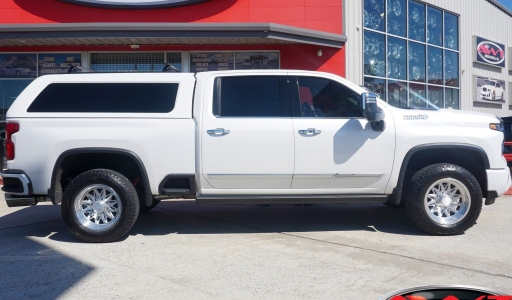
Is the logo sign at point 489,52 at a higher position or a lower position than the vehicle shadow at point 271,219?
higher

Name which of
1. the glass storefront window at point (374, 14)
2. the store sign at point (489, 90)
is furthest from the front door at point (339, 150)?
the store sign at point (489, 90)

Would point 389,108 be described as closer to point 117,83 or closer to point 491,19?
point 117,83

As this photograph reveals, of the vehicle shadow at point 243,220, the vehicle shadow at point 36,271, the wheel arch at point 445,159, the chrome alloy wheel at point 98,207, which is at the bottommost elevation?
the vehicle shadow at point 36,271

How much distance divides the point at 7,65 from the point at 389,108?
1144 cm

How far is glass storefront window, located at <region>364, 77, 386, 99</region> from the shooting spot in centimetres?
1500

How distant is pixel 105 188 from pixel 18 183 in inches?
39.2

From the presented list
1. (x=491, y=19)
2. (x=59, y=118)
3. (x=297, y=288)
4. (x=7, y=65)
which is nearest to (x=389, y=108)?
(x=297, y=288)

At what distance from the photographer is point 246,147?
6.18m

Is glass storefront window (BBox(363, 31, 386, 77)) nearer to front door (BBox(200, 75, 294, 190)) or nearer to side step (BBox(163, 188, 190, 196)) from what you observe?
front door (BBox(200, 75, 294, 190))

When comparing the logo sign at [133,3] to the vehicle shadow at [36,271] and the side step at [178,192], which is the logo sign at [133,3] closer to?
the side step at [178,192]

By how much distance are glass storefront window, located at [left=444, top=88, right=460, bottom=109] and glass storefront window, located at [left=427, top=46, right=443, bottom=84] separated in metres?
0.63

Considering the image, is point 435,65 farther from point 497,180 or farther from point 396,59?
point 497,180

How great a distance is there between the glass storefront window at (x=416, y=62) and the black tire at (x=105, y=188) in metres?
12.7

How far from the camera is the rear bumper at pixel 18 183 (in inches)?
239
